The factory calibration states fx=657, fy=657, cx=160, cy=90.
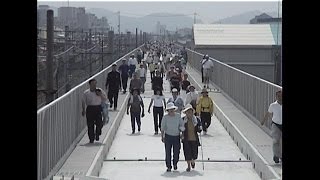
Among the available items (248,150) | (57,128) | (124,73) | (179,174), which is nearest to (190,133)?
(179,174)

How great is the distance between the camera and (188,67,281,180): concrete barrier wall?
1238 cm

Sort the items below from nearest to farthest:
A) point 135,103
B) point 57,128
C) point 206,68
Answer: point 57,128 < point 135,103 < point 206,68

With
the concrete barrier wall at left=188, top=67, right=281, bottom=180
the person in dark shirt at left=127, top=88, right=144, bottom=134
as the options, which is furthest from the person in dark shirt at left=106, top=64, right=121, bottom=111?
the concrete barrier wall at left=188, top=67, right=281, bottom=180

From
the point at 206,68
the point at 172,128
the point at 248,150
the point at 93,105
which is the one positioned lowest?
the point at 248,150

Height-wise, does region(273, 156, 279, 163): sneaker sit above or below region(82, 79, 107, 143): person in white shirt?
below


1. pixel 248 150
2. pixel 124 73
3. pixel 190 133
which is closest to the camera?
pixel 190 133

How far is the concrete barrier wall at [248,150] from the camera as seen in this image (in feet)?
40.6

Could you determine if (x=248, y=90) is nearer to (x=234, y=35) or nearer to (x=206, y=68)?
(x=206, y=68)

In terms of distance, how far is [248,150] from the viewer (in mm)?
15242

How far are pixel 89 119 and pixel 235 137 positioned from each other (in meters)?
4.89

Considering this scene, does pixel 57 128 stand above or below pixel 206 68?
below

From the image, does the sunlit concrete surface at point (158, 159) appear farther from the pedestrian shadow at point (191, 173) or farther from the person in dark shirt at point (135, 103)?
the person in dark shirt at point (135, 103)

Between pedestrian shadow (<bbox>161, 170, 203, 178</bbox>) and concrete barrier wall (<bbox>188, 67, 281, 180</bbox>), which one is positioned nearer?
concrete barrier wall (<bbox>188, 67, 281, 180</bbox>)

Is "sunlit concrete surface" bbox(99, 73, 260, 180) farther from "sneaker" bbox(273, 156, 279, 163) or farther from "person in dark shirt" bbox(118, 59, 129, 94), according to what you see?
"person in dark shirt" bbox(118, 59, 129, 94)
